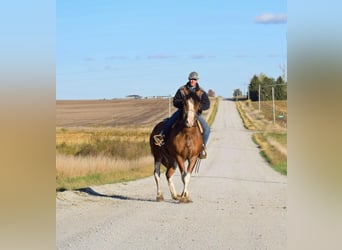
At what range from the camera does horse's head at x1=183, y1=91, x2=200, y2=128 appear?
9719mm

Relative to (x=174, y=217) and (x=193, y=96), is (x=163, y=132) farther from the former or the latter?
(x=174, y=217)

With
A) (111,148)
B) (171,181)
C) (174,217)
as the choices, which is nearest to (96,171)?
(111,148)

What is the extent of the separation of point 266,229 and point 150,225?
1.55 meters

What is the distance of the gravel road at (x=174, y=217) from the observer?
6.69 m

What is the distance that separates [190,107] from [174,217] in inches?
77.4

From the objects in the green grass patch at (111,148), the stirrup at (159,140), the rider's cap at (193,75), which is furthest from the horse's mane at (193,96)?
the green grass patch at (111,148)

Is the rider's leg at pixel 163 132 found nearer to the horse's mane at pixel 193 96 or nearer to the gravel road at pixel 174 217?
the gravel road at pixel 174 217

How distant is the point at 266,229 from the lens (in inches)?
302

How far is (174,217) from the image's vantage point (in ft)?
29.0

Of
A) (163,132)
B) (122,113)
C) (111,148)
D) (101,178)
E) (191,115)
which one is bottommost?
(101,178)

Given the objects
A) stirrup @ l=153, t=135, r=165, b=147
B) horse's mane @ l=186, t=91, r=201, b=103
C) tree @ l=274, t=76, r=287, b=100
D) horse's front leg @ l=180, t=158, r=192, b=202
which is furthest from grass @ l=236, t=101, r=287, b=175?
stirrup @ l=153, t=135, r=165, b=147

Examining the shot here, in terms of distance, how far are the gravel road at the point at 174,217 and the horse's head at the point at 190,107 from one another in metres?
1.47
